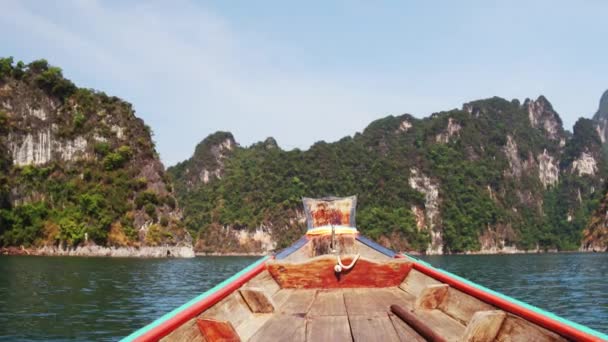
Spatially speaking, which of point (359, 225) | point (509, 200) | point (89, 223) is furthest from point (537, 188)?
point (89, 223)

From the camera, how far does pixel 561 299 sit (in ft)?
71.5

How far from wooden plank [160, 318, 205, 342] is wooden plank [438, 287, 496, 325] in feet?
7.88

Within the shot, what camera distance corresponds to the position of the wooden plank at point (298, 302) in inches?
207

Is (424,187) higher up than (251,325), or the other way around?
(424,187)

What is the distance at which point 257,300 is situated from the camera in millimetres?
5102

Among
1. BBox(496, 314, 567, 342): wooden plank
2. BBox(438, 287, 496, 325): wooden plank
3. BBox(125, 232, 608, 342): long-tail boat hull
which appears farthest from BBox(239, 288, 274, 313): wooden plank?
BBox(496, 314, 567, 342): wooden plank

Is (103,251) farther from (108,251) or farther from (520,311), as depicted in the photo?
(520,311)

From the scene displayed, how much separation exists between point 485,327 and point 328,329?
4.27ft

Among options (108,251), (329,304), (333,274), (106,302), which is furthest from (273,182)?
(329,304)

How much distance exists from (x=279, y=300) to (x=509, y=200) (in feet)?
485

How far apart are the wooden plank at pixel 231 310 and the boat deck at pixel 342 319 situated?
0.18 meters

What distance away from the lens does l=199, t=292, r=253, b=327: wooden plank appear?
4.47 metres

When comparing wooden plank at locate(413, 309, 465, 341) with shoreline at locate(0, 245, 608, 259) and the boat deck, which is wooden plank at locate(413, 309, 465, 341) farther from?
shoreline at locate(0, 245, 608, 259)

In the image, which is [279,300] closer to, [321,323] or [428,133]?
[321,323]
